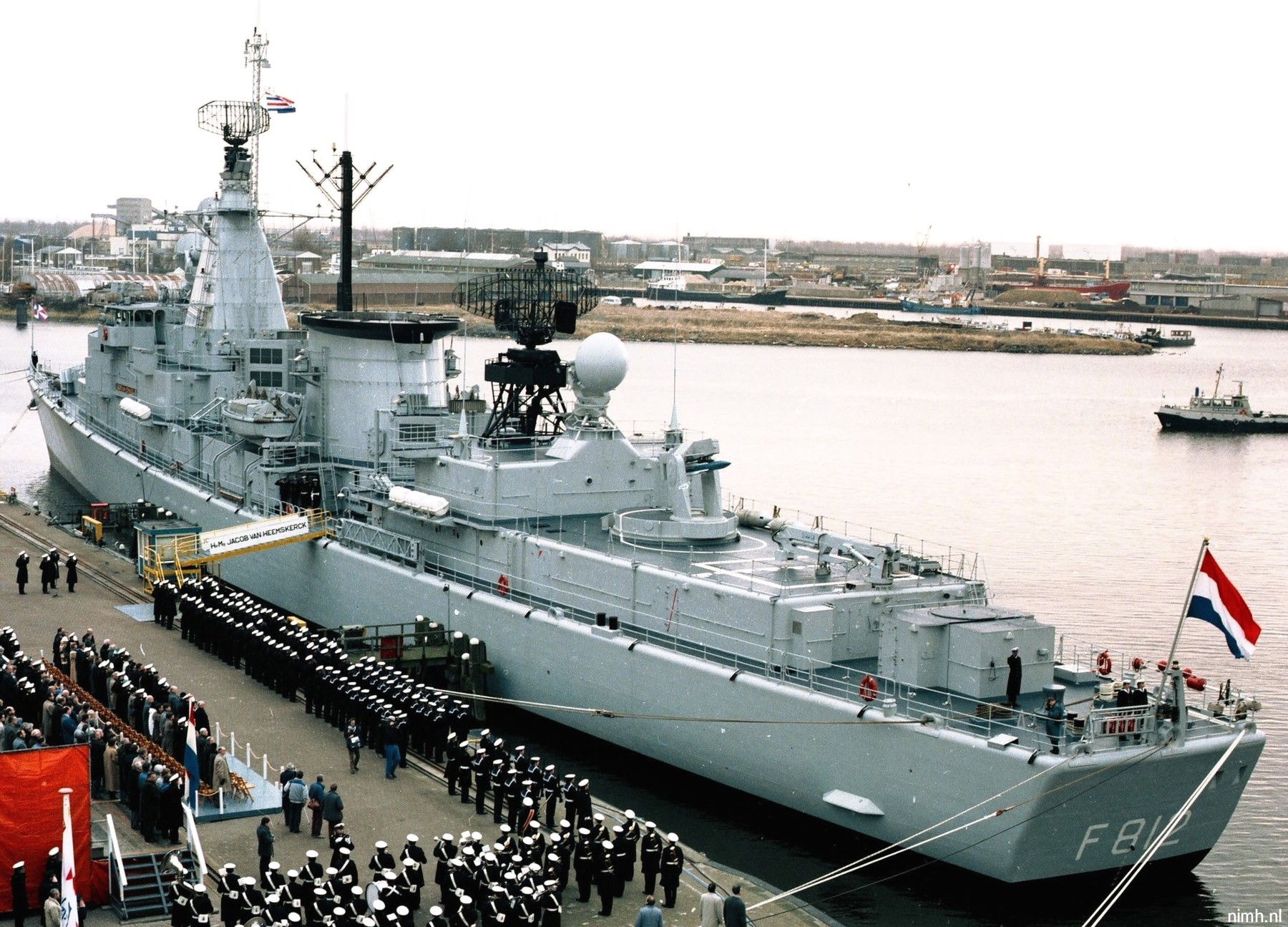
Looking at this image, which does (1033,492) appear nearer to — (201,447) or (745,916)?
(201,447)

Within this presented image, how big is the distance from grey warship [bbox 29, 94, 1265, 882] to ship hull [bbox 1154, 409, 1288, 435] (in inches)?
1617

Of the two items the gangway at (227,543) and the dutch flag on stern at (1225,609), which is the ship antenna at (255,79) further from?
the dutch flag on stern at (1225,609)

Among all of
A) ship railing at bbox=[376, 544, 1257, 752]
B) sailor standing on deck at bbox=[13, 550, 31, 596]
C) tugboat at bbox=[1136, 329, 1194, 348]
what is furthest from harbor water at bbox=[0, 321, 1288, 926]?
tugboat at bbox=[1136, 329, 1194, 348]

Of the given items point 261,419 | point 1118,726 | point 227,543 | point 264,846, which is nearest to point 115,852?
point 264,846

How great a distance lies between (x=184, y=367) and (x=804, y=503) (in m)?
21.0

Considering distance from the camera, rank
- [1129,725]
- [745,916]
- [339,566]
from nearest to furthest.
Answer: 1. [745,916]
2. [1129,725]
3. [339,566]

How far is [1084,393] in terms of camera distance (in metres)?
97.3

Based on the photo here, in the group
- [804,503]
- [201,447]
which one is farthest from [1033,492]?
[201,447]

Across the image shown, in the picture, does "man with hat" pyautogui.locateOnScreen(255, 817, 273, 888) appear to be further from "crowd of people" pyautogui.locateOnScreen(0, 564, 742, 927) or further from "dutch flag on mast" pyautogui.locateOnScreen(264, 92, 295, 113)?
"dutch flag on mast" pyautogui.locateOnScreen(264, 92, 295, 113)

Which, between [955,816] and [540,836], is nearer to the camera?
[540,836]

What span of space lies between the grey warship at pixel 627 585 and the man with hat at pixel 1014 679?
0.34 metres

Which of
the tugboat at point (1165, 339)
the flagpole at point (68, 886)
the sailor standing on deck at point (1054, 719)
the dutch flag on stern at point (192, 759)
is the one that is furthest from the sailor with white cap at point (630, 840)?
the tugboat at point (1165, 339)

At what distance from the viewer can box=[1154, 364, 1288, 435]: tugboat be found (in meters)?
78.2

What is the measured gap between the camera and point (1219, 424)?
78625mm
